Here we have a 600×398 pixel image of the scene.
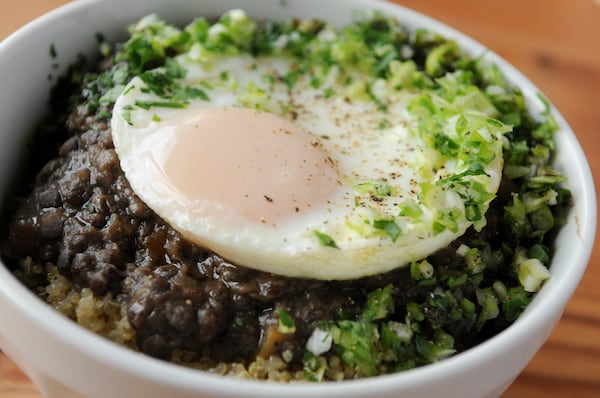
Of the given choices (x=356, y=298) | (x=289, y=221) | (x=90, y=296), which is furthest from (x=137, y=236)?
(x=356, y=298)

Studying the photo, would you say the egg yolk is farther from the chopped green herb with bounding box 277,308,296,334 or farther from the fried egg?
the chopped green herb with bounding box 277,308,296,334

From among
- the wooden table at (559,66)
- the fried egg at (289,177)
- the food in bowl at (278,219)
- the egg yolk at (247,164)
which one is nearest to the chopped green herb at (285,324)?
the food in bowl at (278,219)

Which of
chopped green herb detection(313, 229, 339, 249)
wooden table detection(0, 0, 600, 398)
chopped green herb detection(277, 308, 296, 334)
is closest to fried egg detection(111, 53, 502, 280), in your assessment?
chopped green herb detection(313, 229, 339, 249)

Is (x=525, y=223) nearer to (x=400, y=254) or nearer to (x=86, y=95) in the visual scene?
(x=400, y=254)

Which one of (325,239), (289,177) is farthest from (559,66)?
(325,239)

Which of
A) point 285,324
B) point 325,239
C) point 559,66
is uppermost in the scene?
point 325,239

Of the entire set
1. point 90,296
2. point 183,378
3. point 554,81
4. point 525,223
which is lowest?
point 554,81

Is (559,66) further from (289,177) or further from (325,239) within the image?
(325,239)
